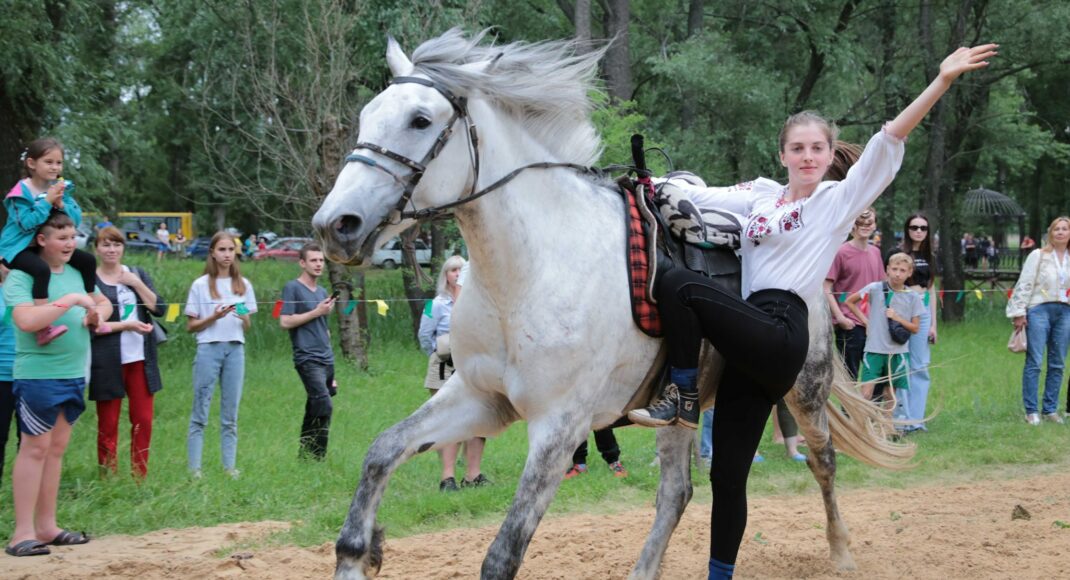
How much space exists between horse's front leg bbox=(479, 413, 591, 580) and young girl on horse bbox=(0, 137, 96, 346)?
3.37 m

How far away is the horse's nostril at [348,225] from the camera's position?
11.1ft

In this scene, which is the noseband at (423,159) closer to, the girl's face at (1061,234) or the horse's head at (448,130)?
the horse's head at (448,130)

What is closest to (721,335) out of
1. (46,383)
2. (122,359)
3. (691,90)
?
(46,383)

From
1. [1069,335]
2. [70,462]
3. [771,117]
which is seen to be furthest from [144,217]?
[1069,335]

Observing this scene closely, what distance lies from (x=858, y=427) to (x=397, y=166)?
138 inches

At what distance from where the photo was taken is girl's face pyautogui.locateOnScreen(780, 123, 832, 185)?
4227mm

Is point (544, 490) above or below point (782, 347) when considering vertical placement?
below

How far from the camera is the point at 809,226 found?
410 centimetres

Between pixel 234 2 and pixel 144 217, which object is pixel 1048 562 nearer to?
pixel 234 2

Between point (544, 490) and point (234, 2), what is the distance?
45.2ft

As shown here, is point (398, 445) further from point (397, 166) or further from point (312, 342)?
point (312, 342)

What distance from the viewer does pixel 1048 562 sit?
536 cm

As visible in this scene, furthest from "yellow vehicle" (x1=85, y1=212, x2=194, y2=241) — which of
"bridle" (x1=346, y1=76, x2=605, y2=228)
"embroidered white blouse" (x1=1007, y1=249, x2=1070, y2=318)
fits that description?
"bridle" (x1=346, y1=76, x2=605, y2=228)

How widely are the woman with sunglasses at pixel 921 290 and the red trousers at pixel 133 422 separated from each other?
711 cm
